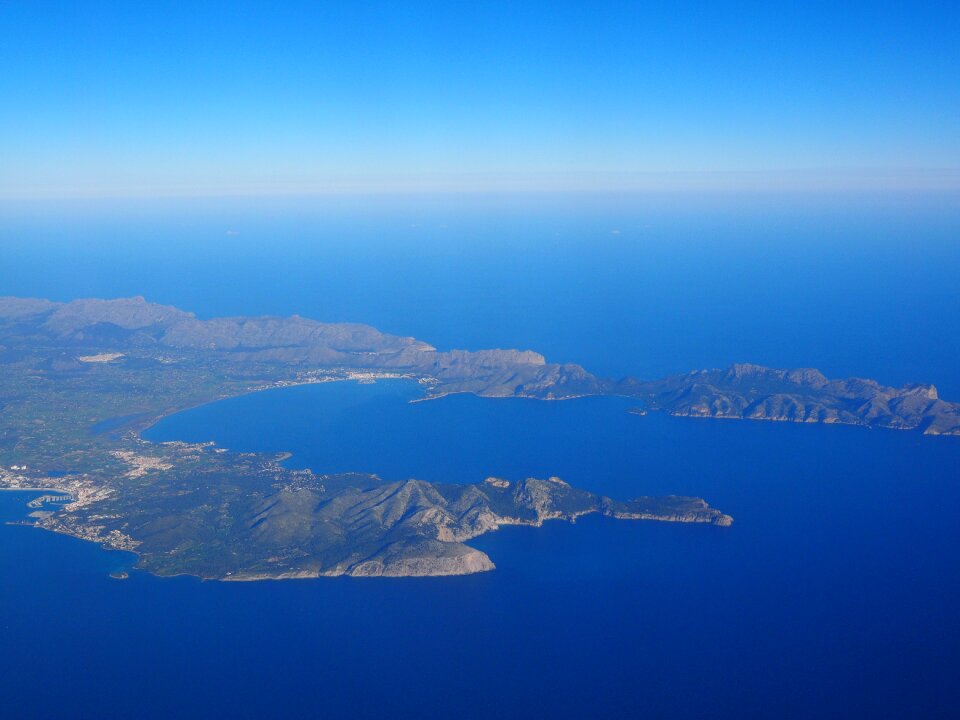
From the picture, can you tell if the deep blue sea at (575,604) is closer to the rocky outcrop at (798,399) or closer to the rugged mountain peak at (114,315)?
the rocky outcrop at (798,399)

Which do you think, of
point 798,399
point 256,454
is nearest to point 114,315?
point 256,454

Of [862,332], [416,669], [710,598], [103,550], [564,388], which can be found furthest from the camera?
[862,332]

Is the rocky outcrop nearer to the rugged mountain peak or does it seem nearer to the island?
the island

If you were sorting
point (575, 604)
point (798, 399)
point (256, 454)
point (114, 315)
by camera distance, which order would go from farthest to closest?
point (114, 315) < point (798, 399) < point (256, 454) < point (575, 604)

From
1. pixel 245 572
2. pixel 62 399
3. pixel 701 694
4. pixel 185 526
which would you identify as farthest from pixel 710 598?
pixel 62 399

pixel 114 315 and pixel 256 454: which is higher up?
pixel 114 315

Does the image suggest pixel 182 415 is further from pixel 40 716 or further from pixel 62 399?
pixel 40 716

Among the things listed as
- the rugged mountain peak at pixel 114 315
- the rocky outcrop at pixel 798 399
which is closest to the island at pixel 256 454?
the rocky outcrop at pixel 798 399

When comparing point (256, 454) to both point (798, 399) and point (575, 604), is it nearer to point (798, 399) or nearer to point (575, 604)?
point (575, 604)

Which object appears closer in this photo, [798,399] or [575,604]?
[575,604]
